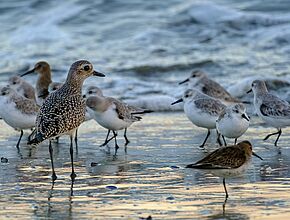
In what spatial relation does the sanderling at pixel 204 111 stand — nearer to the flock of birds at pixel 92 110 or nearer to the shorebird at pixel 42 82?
the flock of birds at pixel 92 110

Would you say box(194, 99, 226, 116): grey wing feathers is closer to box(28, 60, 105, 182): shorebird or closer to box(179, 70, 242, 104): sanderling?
box(179, 70, 242, 104): sanderling

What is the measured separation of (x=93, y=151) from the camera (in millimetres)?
10969

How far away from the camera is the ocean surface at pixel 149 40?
17.2 m

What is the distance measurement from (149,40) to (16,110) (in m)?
9.59

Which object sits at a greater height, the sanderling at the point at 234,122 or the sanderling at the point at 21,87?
the sanderling at the point at 234,122

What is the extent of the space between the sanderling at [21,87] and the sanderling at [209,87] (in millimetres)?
2730

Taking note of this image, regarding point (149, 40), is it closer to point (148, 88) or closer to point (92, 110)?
point (148, 88)

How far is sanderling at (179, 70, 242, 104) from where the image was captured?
1366cm

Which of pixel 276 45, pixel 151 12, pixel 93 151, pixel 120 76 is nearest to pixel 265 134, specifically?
pixel 93 151

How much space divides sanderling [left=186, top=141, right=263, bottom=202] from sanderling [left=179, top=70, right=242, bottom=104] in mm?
5515

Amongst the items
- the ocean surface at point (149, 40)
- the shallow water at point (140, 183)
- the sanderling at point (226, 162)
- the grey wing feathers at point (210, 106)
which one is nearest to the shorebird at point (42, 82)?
the shallow water at point (140, 183)

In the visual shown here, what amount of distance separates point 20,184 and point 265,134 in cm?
466

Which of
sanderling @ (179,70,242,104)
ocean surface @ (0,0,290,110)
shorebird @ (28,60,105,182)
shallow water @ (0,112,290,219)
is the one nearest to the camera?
shallow water @ (0,112,290,219)

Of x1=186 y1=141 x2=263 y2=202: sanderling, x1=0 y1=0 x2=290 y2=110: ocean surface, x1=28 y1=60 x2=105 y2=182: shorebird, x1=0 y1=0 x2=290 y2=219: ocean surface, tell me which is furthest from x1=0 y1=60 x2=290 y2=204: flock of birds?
x1=0 y1=0 x2=290 y2=110: ocean surface
